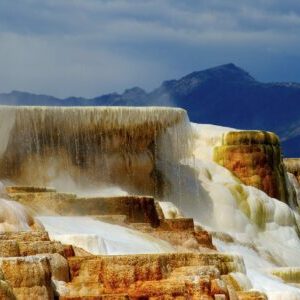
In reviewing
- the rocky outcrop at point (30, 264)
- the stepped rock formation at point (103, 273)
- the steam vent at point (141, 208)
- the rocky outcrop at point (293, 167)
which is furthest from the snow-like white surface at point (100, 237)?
the rocky outcrop at point (293, 167)

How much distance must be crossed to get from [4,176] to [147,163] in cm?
709

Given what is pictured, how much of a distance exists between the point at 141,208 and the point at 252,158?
16.9 m

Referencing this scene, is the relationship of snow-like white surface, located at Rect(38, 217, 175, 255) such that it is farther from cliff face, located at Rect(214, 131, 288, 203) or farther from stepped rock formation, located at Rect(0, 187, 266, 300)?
cliff face, located at Rect(214, 131, 288, 203)

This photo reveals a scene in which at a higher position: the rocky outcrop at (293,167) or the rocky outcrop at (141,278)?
the rocky outcrop at (293,167)

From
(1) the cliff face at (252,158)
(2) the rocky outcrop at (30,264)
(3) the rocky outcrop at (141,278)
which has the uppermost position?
(1) the cliff face at (252,158)

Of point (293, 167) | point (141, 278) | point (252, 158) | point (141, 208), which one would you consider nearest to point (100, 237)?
point (141, 278)

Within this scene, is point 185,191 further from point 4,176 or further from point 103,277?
point 103,277

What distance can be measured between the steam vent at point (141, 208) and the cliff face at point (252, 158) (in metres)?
0.04

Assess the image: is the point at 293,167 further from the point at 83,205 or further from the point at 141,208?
the point at 83,205

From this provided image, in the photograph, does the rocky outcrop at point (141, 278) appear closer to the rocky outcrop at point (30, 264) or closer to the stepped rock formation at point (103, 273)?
the stepped rock formation at point (103, 273)

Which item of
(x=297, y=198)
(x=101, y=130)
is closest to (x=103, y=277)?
(x=101, y=130)

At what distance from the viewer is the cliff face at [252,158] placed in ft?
182

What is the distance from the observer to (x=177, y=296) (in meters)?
25.6

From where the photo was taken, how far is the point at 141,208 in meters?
39.0
